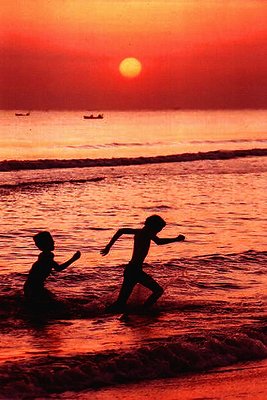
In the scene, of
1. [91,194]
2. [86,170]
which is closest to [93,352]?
[91,194]

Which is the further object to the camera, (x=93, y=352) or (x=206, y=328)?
(x=206, y=328)

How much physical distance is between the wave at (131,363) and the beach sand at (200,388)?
19cm

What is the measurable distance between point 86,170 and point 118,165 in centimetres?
385

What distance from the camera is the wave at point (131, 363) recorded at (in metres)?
7.80

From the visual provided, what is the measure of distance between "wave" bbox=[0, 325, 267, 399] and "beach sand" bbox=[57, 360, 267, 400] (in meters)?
0.19

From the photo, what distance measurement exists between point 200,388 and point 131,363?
0.89m

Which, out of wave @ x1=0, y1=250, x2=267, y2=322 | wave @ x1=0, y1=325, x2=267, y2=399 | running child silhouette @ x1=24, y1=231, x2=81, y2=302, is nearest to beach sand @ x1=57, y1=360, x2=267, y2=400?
wave @ x1=0, y1=325, x2=267, y2=399

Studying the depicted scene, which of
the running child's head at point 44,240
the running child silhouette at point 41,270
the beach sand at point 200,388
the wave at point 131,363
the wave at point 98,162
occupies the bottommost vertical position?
the beach sand at point 200,388

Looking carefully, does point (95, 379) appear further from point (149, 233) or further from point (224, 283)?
point (224, 283)

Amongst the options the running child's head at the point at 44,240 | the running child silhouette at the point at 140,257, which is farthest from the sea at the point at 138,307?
the running child's head at the point at 44,240

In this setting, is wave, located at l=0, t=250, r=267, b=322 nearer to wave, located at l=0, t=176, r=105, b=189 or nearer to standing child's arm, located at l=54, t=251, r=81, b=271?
standing child's arm, located at l=54, t=251, r=81, b=271

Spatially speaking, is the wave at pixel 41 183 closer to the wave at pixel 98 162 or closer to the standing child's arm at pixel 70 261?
the wave at pixel 98 162

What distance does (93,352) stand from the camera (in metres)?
8.73

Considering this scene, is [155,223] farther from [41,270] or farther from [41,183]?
[41,183]
